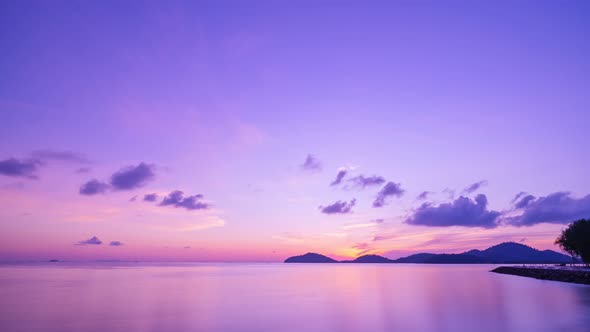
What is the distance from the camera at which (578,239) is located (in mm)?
78500

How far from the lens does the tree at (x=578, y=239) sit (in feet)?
252

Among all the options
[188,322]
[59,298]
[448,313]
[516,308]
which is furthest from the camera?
[59,298]

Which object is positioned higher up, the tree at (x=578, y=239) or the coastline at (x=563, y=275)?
the tree at (x=578, y=239)

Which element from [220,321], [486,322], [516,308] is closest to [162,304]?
[220,321]

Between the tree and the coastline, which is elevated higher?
the tree

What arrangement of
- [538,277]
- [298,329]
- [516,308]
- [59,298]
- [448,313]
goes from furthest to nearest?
[538,277]
[59,298]
[516,308]
[448,313]
[298,329]

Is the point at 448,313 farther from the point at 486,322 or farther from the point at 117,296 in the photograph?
the point at 117,296

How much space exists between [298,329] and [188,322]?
879cm

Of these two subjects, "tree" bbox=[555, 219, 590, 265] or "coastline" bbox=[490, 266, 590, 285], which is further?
"tree" bbox=[555, 219, 590, 265]

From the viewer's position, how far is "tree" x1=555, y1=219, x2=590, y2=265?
252 ft

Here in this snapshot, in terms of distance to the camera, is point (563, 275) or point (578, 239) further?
point (578, 239)

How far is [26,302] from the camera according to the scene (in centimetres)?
4347

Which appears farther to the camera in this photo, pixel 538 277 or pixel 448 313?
pixel 538 277

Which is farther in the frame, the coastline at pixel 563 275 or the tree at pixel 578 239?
the tree at pixel 578 239
